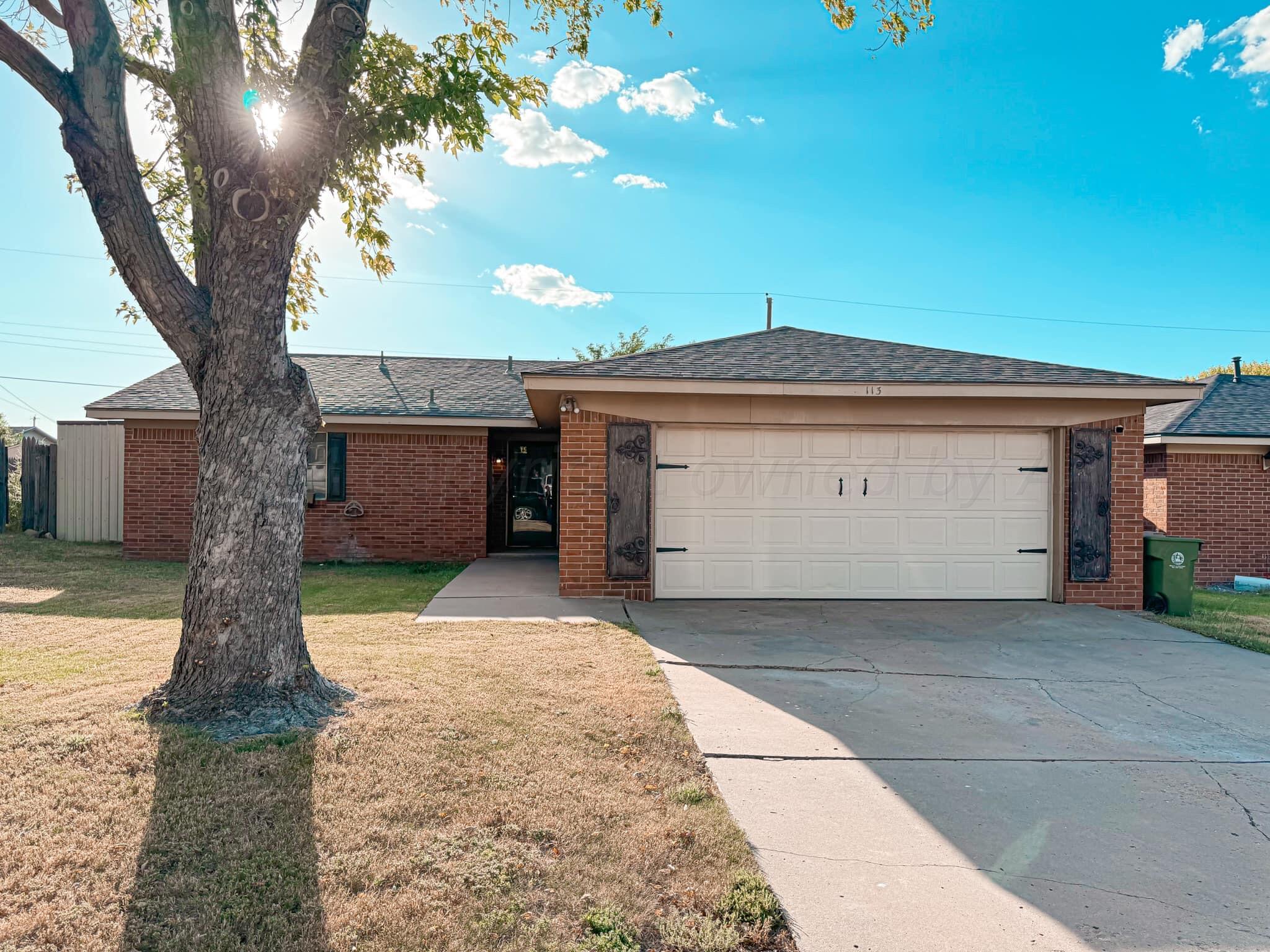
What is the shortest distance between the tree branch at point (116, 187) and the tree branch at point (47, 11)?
470 millimetres

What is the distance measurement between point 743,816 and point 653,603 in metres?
5.07

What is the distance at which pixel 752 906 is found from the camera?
2373 mm

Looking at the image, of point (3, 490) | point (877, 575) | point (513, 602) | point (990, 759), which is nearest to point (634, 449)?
point (513, 602)

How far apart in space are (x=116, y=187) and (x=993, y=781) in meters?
5.94

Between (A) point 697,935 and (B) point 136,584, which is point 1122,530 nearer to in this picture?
(A) point 697,935

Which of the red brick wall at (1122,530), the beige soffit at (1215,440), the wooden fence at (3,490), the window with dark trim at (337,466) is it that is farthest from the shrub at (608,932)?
the wooden fence at (3,490)

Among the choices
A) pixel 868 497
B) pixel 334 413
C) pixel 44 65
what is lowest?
pixel 868 497

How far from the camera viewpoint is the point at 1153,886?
257cm

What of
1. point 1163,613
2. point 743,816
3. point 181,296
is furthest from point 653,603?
point 1163,613

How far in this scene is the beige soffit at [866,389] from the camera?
7.77 metres

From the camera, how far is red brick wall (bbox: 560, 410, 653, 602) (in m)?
8.09

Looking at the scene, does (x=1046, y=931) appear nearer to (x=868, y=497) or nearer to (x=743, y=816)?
(x=743, y=816)

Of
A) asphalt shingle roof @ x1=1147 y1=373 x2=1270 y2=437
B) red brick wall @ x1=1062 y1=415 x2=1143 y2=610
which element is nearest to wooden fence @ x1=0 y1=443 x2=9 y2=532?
red brick wall @ x1=1062 y1=415 x2=1143 y2=610

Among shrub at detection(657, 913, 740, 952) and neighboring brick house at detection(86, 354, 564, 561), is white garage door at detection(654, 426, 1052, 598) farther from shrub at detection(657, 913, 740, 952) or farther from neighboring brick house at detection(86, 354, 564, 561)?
shrub at detection(657, 913, 740, 952)
